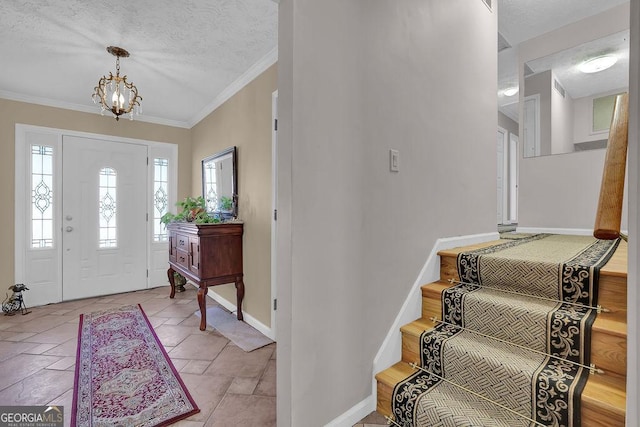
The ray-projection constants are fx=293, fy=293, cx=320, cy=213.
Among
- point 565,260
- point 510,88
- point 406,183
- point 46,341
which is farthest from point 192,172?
point 510,88

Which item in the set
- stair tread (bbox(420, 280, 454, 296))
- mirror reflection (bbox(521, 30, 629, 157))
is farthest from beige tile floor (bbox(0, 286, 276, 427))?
mirror reflection (bbox(521, 30, 629, 157))

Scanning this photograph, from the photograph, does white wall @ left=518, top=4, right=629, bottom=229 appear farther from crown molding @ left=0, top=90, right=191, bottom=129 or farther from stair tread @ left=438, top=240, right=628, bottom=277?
crown molding @ left=0, top=90, right=191, bottom=129

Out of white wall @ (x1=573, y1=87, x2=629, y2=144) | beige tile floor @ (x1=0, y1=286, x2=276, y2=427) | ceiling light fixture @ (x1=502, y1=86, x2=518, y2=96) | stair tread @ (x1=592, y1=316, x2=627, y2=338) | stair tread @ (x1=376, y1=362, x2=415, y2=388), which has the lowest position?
beige tile floor @ (x1=0, y1=286, x2=276, y2=427)

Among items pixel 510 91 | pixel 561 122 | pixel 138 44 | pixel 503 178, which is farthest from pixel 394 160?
pixel 503 178

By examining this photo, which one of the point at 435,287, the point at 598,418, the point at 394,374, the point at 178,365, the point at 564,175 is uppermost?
the point at 564,175

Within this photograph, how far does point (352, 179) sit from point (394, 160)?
0.35 metres

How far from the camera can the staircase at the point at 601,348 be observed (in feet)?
3.50

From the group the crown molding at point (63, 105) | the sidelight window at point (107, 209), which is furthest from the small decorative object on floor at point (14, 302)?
the crown molding at point (63, 105)

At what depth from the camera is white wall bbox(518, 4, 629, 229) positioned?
2.88m

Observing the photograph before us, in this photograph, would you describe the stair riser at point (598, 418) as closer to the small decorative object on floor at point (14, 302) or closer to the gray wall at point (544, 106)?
the gray wall at point (544, 106)

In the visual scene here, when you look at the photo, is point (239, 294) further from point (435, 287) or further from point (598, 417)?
point (598, 417)

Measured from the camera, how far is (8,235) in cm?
338

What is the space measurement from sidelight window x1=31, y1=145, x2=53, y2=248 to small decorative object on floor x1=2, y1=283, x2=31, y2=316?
0.51 m

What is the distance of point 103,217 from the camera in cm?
398
